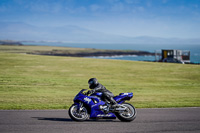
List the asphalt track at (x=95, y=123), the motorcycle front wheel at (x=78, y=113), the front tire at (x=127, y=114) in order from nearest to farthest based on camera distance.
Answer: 1. the asphalt track at (x=95, y=123)
2. the motorcycle front wheel at (x=78, y=113)
3. the front tire at (x=127, y=114)

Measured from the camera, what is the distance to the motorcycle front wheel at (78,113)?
9.27m

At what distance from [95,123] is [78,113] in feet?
2.44

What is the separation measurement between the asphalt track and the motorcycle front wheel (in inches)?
7.7

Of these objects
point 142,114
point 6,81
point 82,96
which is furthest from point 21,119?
point 6,81

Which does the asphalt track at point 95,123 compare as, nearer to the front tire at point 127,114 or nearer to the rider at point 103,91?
the front tire at point 127,114

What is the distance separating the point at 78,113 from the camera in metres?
9.37

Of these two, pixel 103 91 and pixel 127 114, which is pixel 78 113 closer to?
pixel 103 91

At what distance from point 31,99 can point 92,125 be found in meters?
7.54

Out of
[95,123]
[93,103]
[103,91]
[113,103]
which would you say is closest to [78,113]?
[93,103]

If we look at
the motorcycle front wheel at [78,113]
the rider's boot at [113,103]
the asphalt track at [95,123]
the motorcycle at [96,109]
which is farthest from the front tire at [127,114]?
the motorcycle front wheel at [78,113]

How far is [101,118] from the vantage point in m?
9.41

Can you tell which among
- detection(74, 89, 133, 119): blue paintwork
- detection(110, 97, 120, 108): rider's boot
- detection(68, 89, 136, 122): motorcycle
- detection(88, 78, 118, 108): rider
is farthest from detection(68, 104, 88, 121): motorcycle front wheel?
detection(110, 97, 120, 108): rider's boot

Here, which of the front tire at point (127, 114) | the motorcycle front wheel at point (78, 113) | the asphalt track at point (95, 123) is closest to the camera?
the asphalt track at point (95, 123)

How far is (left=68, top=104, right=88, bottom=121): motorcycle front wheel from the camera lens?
9270mm
